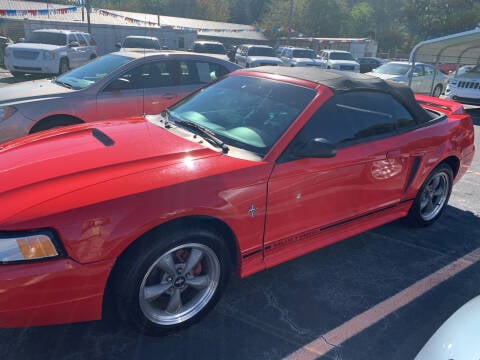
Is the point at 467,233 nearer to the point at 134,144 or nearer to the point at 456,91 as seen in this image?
the point at 134,144

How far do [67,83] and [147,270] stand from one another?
14.3 ft

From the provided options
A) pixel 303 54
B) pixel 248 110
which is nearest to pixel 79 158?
pixel 248 110

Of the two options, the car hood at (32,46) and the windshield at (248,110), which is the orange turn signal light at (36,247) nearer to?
the windshield at (248,110)

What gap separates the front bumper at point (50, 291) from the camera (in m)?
1.92

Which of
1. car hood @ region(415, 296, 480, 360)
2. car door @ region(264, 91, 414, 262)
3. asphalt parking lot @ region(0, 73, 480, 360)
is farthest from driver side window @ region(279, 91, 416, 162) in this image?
car hood @ region(415, 296, 480, 360)

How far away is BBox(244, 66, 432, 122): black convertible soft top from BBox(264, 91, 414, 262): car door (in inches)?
2.7

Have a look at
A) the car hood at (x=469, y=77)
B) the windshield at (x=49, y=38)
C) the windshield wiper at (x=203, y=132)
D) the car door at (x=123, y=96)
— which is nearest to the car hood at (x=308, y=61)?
the car hood at (x=469, y=77)

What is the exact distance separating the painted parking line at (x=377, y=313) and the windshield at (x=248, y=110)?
128cm

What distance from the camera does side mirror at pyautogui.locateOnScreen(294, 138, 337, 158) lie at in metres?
2.70

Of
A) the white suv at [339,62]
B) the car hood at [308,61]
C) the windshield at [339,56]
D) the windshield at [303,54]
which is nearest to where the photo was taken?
the car hood at [308,61]

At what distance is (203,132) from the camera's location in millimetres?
3014

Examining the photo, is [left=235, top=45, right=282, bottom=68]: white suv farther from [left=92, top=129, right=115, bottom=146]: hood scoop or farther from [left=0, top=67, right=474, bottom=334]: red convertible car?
[left=92, top=129, right=115, bottom=146]: hood scoop

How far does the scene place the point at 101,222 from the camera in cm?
205

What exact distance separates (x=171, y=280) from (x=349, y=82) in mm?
2138
